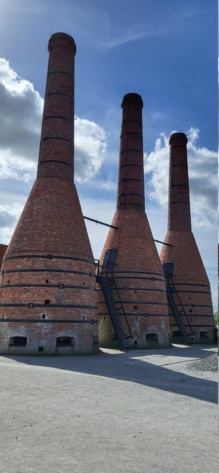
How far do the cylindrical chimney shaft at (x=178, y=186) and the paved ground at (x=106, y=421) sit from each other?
→ 17.9 metres

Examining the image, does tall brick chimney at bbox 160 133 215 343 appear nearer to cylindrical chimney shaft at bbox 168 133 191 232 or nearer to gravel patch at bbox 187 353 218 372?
cylindrical chimney shaft at bbox 168 133 191 232

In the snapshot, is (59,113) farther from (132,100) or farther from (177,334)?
(177,334)

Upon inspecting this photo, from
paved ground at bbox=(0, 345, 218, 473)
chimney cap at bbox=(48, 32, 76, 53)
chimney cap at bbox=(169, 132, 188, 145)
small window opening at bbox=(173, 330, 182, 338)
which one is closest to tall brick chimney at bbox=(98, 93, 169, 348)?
small window opening at bbox=(173, 330, 182, 338)

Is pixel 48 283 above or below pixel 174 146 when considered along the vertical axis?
below

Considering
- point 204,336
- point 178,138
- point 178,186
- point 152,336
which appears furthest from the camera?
point 178,138

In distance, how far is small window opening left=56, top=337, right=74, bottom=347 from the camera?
52.3ft

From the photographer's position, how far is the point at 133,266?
21.9 m

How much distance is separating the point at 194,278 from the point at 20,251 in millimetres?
14584

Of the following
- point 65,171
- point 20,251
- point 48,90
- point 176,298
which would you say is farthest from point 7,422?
point 176,298

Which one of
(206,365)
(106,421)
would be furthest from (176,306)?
(106,421)

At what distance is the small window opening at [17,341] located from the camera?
51.4ft

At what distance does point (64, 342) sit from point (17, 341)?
6.68ft

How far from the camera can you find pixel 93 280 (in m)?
17.8

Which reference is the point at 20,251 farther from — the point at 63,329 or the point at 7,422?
the point at 7,422
